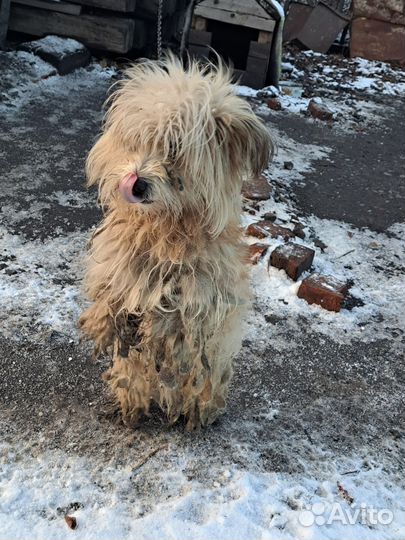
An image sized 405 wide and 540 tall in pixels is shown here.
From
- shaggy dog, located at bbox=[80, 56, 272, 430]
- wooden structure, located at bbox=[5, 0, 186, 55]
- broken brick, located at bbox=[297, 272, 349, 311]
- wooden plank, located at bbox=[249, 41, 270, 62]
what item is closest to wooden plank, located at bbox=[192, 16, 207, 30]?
wooden plank, located at bbox=[249, 41, 270, 62]

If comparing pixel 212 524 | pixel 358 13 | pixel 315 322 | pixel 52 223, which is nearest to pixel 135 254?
pixel 212 524

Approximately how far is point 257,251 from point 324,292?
0.60 metres

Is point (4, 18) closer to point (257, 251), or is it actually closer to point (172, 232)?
point (257, 251)

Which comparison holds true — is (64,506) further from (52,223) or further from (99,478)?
(52,223)

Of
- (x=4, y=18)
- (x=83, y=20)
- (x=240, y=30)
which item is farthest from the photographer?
(x=240, y=30)

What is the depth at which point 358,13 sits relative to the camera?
32.4 ft

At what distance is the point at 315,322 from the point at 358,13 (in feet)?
26.6

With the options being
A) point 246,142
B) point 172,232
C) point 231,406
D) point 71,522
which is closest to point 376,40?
point 231,406

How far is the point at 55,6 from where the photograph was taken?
7.51 m

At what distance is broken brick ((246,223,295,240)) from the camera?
4.23m

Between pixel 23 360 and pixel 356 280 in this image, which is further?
pixel 356 280

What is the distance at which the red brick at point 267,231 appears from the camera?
423 centimetres

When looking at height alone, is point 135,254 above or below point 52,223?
above

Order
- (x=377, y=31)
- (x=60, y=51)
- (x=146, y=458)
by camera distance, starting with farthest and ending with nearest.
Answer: (x=377, y=31) < (x=60, y=51) < (x=146, y=458)
